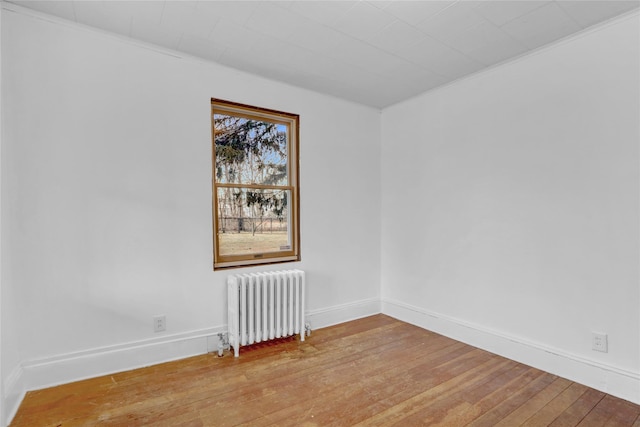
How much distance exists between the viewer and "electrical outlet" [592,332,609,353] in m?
2.35

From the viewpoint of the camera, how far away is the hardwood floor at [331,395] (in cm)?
202

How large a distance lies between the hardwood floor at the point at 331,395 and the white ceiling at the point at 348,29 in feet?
8.62

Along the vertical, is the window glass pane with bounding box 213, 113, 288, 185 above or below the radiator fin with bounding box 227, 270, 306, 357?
above

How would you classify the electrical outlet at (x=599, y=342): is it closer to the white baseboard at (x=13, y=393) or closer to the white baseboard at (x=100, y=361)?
the white baseboard at (x=100, y=361)

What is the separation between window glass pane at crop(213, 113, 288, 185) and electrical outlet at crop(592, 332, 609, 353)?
294 centimetres

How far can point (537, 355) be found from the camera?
268 centimetres

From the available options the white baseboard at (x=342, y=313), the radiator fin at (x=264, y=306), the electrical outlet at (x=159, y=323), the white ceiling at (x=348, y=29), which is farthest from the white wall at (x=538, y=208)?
the electrical outlet at (x=159, y=323)

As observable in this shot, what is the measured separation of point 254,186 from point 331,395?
6.57ft

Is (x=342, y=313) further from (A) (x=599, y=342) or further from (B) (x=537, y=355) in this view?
(A) (x=599, y=342)

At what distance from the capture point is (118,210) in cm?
258

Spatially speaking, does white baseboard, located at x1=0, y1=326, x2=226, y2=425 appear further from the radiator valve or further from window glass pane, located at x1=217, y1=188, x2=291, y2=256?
window glass pane, located at x1=217, y1=188, x2=291, y2=256

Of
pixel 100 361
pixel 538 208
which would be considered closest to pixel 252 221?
pixel 100 361

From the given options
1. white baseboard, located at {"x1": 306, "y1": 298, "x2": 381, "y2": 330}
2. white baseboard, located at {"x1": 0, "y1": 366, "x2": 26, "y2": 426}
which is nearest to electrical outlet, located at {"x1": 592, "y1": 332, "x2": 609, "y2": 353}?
white baseboard, located at {"x1": 306, "y1": 298, "x2": 381, "y2": 330}

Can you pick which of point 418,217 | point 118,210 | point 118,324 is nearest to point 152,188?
point 118,210
